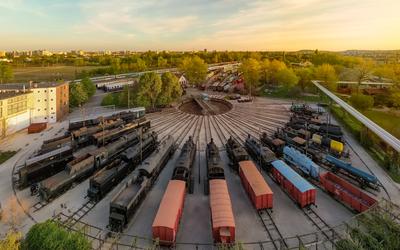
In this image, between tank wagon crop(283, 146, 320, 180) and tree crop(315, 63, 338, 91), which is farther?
tree crop(315, 63, 338, 91)

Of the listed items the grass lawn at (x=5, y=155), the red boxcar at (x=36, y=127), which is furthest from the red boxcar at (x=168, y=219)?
the red boxcar at (x=36, y=127)

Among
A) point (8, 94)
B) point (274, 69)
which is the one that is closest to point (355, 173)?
point (8, 94)

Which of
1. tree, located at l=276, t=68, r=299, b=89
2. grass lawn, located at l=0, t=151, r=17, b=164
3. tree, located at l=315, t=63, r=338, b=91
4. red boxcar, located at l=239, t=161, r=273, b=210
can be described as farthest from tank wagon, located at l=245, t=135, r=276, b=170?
tree, located at l=315, t=63, r=338, b=91

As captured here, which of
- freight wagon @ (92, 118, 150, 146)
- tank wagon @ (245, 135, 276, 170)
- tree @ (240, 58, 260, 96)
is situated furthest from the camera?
tree @ (240, 58, 260, 96)

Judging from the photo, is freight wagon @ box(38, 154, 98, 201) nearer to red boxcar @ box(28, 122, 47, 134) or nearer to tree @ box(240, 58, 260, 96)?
red boxcar @ box(28, 122, 47, 134)

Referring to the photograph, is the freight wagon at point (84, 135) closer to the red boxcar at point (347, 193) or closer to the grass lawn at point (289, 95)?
the red boxcar at point (347, 193)

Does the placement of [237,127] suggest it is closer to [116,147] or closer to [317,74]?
[116,147]

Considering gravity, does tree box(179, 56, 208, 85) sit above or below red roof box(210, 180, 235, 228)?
above
